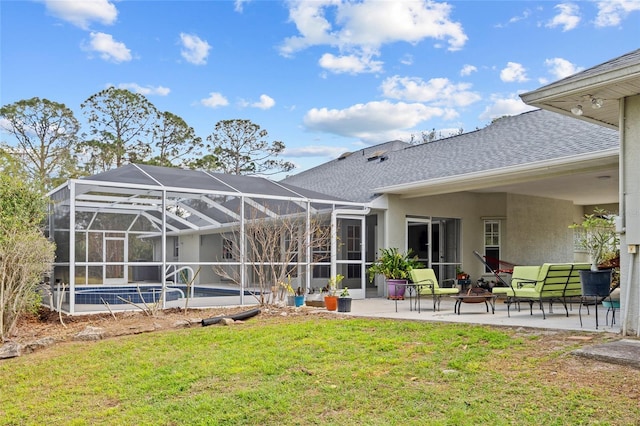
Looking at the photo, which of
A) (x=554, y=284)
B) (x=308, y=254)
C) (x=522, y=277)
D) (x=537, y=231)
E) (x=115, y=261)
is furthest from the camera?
(x=537, y=231)

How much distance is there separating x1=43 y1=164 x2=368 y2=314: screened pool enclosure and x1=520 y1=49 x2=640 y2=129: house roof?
5854mm

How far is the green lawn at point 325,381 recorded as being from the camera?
15.0 feet

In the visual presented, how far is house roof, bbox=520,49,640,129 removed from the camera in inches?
255

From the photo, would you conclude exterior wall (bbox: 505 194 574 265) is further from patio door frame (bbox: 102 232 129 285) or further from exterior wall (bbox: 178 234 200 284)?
patio door frame (bbox: 102 232 129 285)

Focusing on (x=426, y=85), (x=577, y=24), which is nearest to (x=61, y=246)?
(x=577, y=24)

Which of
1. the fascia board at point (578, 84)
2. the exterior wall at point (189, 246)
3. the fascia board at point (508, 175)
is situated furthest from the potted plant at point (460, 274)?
the fascia board at point (578, 84)

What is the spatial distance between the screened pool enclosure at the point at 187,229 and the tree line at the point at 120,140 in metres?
14.3

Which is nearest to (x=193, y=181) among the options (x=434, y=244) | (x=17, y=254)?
(x=17, y=254)

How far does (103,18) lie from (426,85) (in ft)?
44.5

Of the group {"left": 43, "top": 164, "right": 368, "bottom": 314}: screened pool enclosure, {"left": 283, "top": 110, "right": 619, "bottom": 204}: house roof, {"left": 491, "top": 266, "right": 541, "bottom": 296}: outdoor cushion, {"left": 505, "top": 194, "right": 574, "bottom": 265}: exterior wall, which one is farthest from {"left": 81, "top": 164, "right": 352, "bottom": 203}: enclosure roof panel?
{"left": 505, "top": 194, "right": 574, "bottom": 265}: exterior wall

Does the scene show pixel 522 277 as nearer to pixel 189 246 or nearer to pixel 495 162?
pixel 495 162

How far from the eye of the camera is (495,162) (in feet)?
42.9

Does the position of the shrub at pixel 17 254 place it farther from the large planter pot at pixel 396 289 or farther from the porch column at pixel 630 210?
the porch column at pixel 630 210

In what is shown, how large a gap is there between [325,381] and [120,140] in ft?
92.3
